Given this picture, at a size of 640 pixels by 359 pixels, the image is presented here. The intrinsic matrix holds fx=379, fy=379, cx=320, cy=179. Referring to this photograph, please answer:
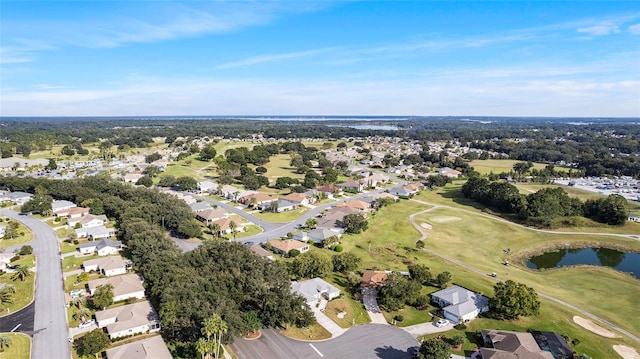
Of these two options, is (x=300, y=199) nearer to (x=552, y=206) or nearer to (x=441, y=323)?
(x=441, y=323)

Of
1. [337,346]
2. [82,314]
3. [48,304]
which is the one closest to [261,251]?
[82,314]

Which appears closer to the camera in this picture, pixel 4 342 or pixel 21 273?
pixel 4 342

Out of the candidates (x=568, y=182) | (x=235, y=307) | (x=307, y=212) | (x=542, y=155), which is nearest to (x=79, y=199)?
(x=307, y=212)

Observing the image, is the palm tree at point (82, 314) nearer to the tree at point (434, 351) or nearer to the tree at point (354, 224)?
the tree at point (434, 351)

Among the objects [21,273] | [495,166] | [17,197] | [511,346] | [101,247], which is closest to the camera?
[511,346]

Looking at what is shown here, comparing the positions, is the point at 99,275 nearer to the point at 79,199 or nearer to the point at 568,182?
the point at 79,199
